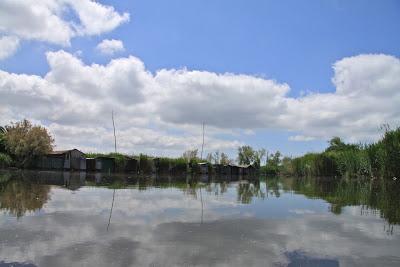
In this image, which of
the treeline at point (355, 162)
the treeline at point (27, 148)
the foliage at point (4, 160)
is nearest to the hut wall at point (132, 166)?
the treeline at point (27, 148)

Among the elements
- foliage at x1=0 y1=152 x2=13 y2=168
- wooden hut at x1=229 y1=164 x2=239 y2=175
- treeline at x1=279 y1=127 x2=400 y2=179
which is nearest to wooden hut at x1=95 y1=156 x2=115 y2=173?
foliage at x1=0 y1=152 x2=13 y2=168

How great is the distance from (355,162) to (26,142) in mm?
40143

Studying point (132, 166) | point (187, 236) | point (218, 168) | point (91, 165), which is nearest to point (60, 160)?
point (91, 165)

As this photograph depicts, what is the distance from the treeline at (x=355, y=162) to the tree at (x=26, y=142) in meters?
36.0

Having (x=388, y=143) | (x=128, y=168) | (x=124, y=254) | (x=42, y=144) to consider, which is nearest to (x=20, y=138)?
(x=42, y=144)

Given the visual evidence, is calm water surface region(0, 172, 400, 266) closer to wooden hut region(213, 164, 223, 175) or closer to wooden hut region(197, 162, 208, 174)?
wooden hut region(197, 162, 208, 174)

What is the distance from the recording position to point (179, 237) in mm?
8539

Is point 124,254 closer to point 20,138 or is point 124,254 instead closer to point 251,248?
point 251,248

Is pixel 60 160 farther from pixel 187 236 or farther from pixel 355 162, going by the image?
pixel 187 236

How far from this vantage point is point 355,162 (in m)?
55.8

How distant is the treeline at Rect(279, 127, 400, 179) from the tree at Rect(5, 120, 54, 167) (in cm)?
3598

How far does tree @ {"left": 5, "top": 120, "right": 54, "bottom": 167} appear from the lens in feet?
156

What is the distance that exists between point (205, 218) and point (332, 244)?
3.93 m

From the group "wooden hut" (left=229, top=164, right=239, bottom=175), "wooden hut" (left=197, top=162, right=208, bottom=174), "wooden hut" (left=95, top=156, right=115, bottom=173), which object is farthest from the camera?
"wooden hut" (left=229, top=164, right=239, bottom=175)
